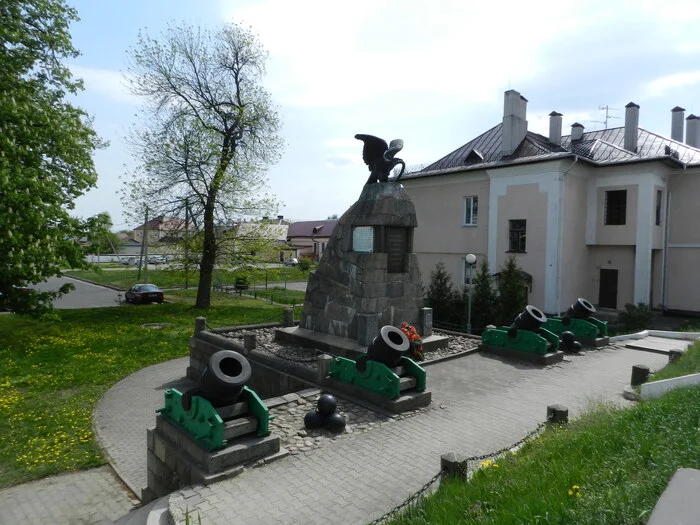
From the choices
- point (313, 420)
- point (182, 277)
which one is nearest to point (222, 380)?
point (313, 420)

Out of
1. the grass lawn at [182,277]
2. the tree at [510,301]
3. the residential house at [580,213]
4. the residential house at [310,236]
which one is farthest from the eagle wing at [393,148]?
the residential house at [310,236]

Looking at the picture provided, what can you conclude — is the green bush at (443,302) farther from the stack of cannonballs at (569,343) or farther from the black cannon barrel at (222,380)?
the black cannon barrel at (222,380)

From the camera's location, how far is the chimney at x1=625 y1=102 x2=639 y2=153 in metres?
23.4

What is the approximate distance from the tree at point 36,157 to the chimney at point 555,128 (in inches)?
A: 865

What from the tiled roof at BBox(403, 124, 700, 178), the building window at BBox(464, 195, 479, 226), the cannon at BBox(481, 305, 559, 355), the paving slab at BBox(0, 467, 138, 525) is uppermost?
the tiled roof at BBox(403, 124, 700, 178)

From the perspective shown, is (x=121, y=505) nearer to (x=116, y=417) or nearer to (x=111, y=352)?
(x=116, y=417)

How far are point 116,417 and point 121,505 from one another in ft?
12.4

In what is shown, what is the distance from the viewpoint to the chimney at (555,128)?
24.7 meters

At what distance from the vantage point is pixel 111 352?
50.2 ft

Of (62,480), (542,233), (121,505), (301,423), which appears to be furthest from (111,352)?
(542,233)

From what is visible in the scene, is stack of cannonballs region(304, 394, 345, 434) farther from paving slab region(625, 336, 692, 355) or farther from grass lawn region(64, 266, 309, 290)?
grass lawn region(64, 266, 309, 290)

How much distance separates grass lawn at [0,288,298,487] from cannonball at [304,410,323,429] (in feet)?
12.8

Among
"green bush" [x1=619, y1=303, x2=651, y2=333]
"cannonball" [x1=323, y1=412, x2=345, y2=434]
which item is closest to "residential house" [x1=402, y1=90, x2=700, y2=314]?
"green bush" [x1=619, y1=303, x2=651, y2=333]

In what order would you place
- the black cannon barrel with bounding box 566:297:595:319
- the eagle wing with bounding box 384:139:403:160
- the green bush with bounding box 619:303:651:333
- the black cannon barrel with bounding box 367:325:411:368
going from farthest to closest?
1. the green bush with bounding box 619:303:651:333
2. the black cannon barrel with bounding box 566:297:595:319
3. the eagle wing with bounding box 384:139:403:160
4. the black cannon barrel with bounding box 367:325:411:368
